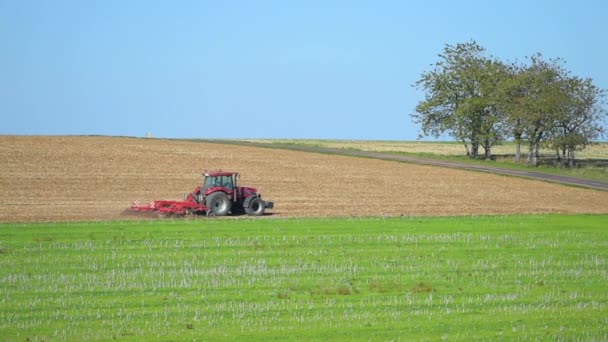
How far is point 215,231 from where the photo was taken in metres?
33.8

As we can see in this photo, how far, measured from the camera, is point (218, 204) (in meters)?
39.1

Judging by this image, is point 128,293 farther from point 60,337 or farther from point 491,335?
point 491,335

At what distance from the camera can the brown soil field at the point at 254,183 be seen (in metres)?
45.5

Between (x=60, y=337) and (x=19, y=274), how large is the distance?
695 centimetres

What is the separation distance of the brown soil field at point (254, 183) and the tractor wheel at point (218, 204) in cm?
362

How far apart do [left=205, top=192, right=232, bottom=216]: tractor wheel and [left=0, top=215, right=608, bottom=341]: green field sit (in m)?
3.18

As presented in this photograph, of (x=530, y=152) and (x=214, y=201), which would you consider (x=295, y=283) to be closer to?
(x=214, y=201)

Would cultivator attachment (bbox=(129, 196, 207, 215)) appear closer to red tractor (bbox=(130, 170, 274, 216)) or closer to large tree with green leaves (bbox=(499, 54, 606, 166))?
red tractor (bbox=(130, 170, 274, 216))

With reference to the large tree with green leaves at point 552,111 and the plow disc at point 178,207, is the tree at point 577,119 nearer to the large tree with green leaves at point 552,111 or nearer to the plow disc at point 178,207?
the large tree with green leaves at point 552,111

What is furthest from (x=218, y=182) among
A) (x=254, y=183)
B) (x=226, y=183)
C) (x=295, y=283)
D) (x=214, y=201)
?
(x=254, y=183)

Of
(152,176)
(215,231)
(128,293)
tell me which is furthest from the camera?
(152,176)

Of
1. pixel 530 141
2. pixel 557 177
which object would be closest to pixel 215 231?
pixel 557 177

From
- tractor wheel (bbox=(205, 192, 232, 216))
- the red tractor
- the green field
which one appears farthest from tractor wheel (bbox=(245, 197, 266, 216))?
the green field

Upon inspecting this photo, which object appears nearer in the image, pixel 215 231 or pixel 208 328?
pixel 208 328
